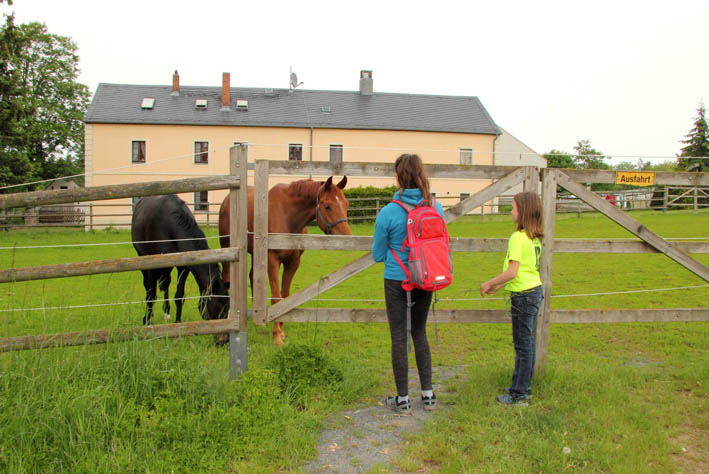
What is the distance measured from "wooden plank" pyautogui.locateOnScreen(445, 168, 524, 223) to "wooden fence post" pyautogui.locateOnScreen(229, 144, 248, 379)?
1.64m

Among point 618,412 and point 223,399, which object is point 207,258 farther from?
point 618,412

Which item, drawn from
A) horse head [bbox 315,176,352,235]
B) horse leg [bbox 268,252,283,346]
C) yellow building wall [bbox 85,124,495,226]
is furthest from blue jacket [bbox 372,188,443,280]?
yellow building wall [bbox 85,124,495,226]

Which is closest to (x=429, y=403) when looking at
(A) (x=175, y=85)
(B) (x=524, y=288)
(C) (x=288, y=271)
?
Answer: (B) (x=524, y=288)

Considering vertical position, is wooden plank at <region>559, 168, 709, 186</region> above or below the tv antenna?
below

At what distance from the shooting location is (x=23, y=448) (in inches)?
110

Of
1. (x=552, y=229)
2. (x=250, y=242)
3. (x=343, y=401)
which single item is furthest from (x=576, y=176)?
(x=250, y=242)

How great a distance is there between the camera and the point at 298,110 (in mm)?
34906

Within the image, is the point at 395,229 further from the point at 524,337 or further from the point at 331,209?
the point at 331,209

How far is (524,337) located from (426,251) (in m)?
1.09

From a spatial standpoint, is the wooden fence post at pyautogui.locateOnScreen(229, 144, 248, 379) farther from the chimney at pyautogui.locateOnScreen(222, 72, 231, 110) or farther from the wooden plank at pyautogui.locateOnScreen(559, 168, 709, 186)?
the chimney at pyautogui.locateOnScreen(222, 72, 231, 110)

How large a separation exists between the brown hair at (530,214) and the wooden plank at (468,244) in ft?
1.69

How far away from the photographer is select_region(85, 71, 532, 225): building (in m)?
32.2

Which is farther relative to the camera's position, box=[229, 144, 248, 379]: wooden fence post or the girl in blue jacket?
box=[229, 144, 248, 379]: wooden fence post

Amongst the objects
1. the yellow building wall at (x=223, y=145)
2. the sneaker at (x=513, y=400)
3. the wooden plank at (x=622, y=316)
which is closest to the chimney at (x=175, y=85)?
the yellow building wall at (x=223, y=145)
